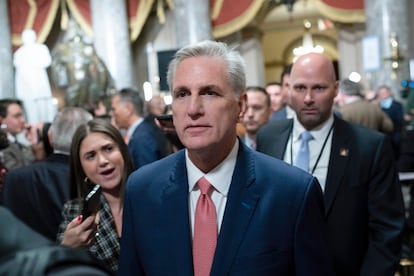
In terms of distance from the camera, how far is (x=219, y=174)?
1.86 meters

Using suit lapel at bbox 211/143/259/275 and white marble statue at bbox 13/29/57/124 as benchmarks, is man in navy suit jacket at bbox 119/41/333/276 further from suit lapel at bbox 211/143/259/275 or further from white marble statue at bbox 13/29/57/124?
white marble statue at bbox 13/29/57/124

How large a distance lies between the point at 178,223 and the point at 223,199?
0.16 m

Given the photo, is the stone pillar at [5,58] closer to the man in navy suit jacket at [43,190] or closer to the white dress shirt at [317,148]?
the man in navy suit jacket at [43,190]

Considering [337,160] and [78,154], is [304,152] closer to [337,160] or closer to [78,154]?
[337,160]

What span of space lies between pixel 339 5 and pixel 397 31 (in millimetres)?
1651

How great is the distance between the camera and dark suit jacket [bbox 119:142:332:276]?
5.73ft

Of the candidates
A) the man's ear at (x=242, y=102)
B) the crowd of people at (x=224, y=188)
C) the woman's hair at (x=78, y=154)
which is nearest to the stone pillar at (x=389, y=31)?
the crowd of people at (x=224, y=188)

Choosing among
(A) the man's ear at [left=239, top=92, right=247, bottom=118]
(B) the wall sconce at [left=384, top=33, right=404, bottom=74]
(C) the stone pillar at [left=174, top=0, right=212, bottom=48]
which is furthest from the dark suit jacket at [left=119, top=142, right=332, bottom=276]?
(C) the stone pillar at [left=174, top=0, right=212, bottom=48]

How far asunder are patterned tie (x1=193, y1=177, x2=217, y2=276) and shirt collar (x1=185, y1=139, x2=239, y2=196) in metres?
0.04

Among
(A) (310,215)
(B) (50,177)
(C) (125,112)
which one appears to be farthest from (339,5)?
(A) (310,215)

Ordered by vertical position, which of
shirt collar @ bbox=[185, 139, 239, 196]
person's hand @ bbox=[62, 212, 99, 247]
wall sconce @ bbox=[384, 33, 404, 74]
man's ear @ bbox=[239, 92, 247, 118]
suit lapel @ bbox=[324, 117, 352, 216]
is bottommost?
person's hand @ bbox=[62, 212, 99, 247]

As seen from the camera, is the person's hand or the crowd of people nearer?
the crowd of people

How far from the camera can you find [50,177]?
3365 millimetres

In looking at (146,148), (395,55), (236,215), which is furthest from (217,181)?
(395,55)
